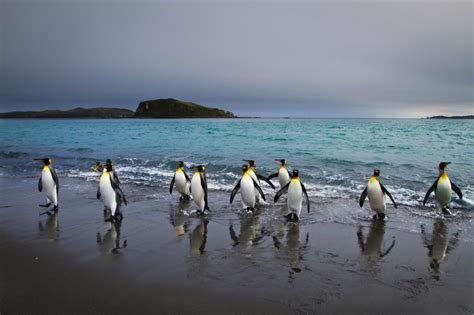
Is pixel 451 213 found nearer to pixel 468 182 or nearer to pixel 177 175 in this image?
pixel 468 182

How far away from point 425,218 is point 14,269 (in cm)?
754

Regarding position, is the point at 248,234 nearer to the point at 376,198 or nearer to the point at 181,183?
the point at 376,198

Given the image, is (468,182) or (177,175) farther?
(468,182)

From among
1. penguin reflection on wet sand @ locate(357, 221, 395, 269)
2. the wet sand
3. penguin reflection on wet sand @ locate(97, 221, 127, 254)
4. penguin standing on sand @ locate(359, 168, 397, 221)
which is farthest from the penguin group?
penguin reflection on wet sand @ locate(357, 221, 395, 269)

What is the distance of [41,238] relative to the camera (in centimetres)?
552

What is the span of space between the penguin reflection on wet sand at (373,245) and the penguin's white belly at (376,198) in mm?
566

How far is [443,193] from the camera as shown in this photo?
25.1 ft

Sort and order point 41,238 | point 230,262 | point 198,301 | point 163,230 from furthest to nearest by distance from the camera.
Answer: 1. point 163,230
2. point 41,238
3. point 230,262
4. point 198,301

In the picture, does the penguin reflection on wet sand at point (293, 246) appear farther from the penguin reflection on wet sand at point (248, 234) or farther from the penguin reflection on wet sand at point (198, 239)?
the penguin reflection on wet sand at point (198, 239)

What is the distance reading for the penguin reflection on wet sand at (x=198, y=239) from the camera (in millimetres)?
5090

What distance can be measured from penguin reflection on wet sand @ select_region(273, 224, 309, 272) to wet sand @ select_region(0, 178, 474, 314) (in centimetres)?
2

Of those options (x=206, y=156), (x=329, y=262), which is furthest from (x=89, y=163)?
(x=329, y=262)

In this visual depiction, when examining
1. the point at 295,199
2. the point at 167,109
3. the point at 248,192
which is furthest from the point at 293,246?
the point at 167,109

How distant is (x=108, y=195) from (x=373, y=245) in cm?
512
